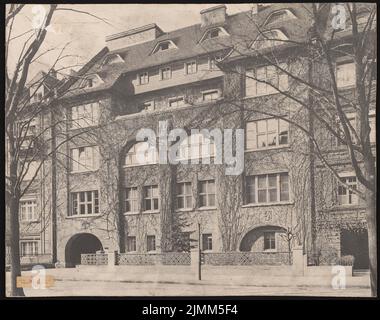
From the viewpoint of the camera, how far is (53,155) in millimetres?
9414

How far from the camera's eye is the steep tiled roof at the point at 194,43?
875 centimetres

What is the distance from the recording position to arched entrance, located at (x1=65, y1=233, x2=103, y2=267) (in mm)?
9211

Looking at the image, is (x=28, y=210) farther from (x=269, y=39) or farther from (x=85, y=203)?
(x=269, y=39)

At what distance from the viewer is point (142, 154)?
29.9ft

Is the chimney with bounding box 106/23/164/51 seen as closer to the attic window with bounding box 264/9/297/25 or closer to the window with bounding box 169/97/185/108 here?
the window with bounding box 169/97/185/108

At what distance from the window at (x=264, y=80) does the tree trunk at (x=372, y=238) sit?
91.4 inches

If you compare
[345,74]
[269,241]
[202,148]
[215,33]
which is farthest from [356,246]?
[215,33]

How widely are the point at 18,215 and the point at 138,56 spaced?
349 centimetres

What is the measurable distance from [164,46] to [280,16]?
2.04 metres

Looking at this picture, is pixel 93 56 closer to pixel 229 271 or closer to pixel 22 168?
pixel 22 168
